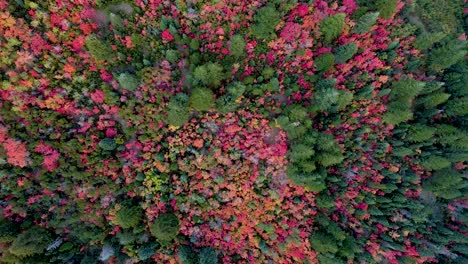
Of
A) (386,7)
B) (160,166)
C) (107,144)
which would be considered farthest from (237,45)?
(386,7)

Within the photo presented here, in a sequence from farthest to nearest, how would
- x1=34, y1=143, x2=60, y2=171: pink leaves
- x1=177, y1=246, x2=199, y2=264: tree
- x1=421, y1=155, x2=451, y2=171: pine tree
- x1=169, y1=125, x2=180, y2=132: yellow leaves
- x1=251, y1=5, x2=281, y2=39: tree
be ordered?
1. x1=421, y1=155, x2=451, y2=171: pine tree
2. x1=169, y1=125, x2=180, y2=132: yellow leaves
3. x1=177, y1=246, x2=199, y2=264: tree
4. x1=251, y1=5, x2=281, y2=39: tree
5. x1=34, y1=143, x2=60, y2=171: pink leaves

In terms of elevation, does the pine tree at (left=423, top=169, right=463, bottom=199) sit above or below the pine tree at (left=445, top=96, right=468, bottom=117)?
below

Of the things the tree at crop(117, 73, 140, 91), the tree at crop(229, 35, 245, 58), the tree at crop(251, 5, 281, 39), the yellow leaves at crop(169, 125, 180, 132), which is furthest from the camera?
the yellow leaves at crop(169, 125, 180, 132)

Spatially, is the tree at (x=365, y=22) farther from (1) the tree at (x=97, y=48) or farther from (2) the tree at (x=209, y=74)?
(1) the tree at (x=97, y=48)

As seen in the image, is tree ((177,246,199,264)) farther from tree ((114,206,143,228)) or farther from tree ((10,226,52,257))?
tree ((10,226,52,257))

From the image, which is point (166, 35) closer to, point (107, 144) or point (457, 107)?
point (107, 144)

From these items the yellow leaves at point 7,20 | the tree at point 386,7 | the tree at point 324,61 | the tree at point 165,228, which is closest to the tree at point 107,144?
the tree at point 165,228

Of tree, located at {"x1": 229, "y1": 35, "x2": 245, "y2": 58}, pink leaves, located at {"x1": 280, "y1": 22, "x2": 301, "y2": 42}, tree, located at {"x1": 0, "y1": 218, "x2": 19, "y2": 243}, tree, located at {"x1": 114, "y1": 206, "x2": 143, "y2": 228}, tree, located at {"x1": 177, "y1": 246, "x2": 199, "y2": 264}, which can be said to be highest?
pink leaves, located at {"x1": 280, "y1": 22, "x2": 301, "y2": 42}

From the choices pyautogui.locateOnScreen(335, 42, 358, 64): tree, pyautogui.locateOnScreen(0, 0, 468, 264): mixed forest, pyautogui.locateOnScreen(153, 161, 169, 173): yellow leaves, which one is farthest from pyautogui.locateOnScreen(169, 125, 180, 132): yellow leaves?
pyautogui.locateOnScreen(335, 42, 358, 64): tree
